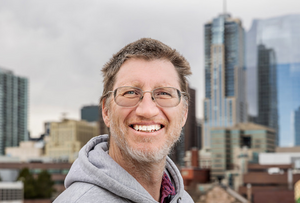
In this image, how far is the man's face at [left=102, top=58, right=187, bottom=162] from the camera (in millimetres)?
1418

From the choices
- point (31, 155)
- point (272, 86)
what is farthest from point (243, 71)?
point (31, 155)

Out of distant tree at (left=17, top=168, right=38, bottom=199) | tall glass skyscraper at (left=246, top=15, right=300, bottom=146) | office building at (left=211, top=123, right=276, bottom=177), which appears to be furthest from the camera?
tall glass skyscraper at (left=246, top=15, right=300, bottom=146)

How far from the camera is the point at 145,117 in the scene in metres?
1.42

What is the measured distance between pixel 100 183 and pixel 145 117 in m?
0.26

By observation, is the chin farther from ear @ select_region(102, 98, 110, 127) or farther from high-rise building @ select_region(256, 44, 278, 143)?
high-rise building @ select_region(256, 44, 278, 143)

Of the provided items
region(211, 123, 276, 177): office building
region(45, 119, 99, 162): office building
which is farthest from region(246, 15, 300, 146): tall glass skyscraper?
region(45, 119, 99, 162): office building

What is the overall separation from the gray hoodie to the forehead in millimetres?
260

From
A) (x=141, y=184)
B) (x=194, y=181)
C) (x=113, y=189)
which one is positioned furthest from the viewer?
(x=194, y=181)

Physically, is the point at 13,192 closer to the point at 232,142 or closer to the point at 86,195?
the point at 232,142

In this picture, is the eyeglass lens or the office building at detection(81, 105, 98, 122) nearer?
the eyeglass lens

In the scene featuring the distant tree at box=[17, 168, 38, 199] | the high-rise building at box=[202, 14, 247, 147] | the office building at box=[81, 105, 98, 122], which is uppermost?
the high-rise building at box=[202, 14, 247, 147]

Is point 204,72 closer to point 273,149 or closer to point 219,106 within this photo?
point 219,106

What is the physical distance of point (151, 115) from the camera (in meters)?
1.42

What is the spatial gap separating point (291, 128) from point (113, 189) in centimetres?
14497
